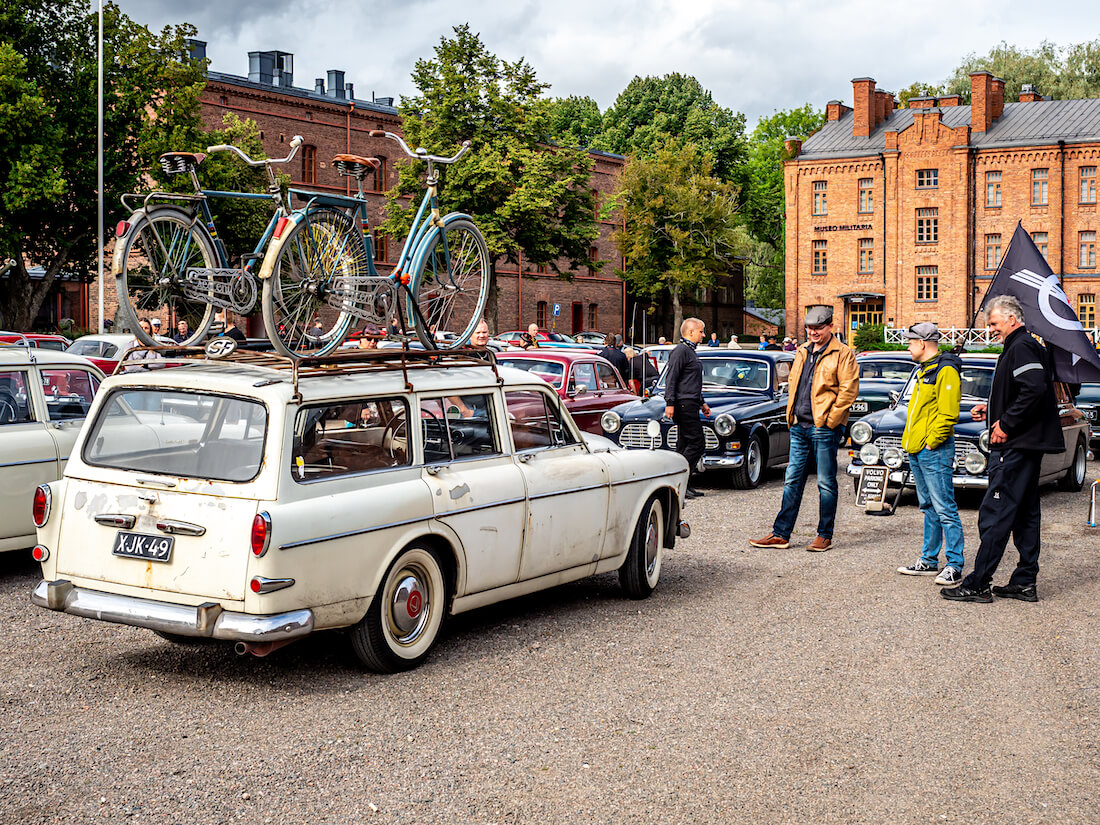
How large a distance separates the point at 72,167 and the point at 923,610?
1422 inches

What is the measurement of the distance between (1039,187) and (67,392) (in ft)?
207

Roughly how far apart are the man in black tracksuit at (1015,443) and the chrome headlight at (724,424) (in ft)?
20.5

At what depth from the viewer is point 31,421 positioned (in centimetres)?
898

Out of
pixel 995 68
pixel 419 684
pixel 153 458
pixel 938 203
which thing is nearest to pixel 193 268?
pixel 153 458

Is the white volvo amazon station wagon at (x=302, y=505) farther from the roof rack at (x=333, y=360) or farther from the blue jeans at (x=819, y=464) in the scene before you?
the blue jeans at (x=819, y=464)

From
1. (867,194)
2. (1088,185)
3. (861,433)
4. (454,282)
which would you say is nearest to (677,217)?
(867,194)

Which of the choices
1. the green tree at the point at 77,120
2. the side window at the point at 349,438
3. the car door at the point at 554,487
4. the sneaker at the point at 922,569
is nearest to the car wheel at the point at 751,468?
the sneaker at the point at 922,569

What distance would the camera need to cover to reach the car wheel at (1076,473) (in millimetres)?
15094

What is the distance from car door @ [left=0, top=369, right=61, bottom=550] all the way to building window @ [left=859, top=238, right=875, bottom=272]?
206ft

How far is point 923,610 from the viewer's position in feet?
27.5

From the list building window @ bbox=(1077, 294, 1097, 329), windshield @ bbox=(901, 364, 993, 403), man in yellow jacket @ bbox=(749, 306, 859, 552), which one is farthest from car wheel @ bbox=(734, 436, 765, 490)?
building window @ bbox=(1077, 294, 1097, 329)

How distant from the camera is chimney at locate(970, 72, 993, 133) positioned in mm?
64312

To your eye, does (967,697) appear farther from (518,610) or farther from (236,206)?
(236,206)

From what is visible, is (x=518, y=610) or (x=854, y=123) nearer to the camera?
(x=518, y=610)
